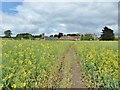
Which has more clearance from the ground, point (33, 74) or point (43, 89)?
point (33, 74)

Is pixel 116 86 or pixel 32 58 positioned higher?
pixel 32 58

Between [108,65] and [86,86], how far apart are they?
3.03 feet

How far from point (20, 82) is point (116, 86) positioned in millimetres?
2181

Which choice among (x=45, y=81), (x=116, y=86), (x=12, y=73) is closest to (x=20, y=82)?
(x=12, y=73)

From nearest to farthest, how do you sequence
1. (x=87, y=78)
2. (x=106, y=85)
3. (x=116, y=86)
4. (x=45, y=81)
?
(x=116, y=86), (x=106, y=85), (x=45, y=81), (x=87, y=78)

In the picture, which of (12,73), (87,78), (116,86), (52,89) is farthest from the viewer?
(87,78)

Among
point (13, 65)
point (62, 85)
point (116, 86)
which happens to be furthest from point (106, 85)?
point (13, 65)

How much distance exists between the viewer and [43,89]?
6113 mm

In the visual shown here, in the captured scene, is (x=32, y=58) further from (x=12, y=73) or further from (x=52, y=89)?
(x=12, y=73)

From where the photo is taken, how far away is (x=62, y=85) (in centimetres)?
671

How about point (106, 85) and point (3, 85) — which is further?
point (106, 85)

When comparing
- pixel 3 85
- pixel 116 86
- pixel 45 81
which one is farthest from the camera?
pixel 45 81

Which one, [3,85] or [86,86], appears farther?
[86,86]

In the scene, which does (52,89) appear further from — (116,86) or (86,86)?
(116,86)
